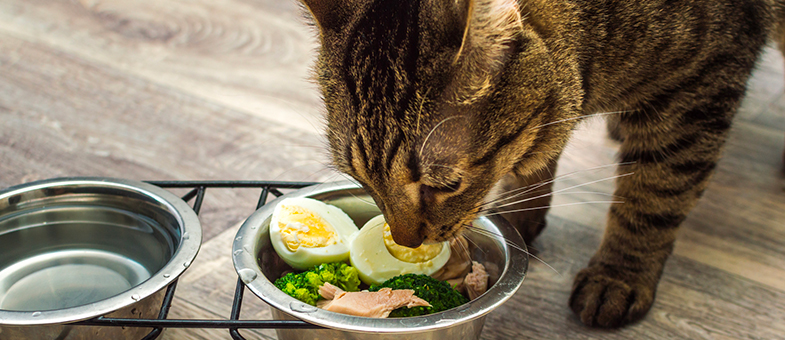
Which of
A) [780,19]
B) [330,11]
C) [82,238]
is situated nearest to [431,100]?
[330,11]

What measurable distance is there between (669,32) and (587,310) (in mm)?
487

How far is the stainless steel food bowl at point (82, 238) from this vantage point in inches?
40.2

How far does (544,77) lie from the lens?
0.85m

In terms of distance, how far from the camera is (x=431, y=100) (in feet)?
2.57

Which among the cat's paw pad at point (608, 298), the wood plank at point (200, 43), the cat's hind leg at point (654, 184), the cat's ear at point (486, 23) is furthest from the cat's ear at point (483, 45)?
the wood plank at point (200, 43)

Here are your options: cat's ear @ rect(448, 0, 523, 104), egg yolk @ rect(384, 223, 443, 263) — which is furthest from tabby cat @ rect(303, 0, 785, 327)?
egg yolk @ rect(384, 223, 443, 263)

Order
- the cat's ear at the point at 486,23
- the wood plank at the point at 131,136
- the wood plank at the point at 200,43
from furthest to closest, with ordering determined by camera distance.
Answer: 1. the wood plank at the point at 200,43
2. the wood plank at the point at 131,136
3. the cat's ear at the point at 486,23

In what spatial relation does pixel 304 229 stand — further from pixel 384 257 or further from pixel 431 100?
pixel 431 100

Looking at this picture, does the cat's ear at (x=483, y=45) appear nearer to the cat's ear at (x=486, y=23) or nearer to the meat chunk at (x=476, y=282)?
the cat's ear at (x=486, y=23)

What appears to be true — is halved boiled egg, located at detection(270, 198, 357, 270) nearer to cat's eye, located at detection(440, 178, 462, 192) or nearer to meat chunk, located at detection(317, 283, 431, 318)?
meat chunk, located at detection(317, 283, 431, 318)

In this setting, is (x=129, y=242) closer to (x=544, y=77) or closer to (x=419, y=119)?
(x=419, y=119)

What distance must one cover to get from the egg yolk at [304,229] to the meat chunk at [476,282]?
0.22 meters

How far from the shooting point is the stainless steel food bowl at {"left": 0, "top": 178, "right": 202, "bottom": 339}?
1021mm

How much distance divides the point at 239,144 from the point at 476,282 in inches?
34.0
